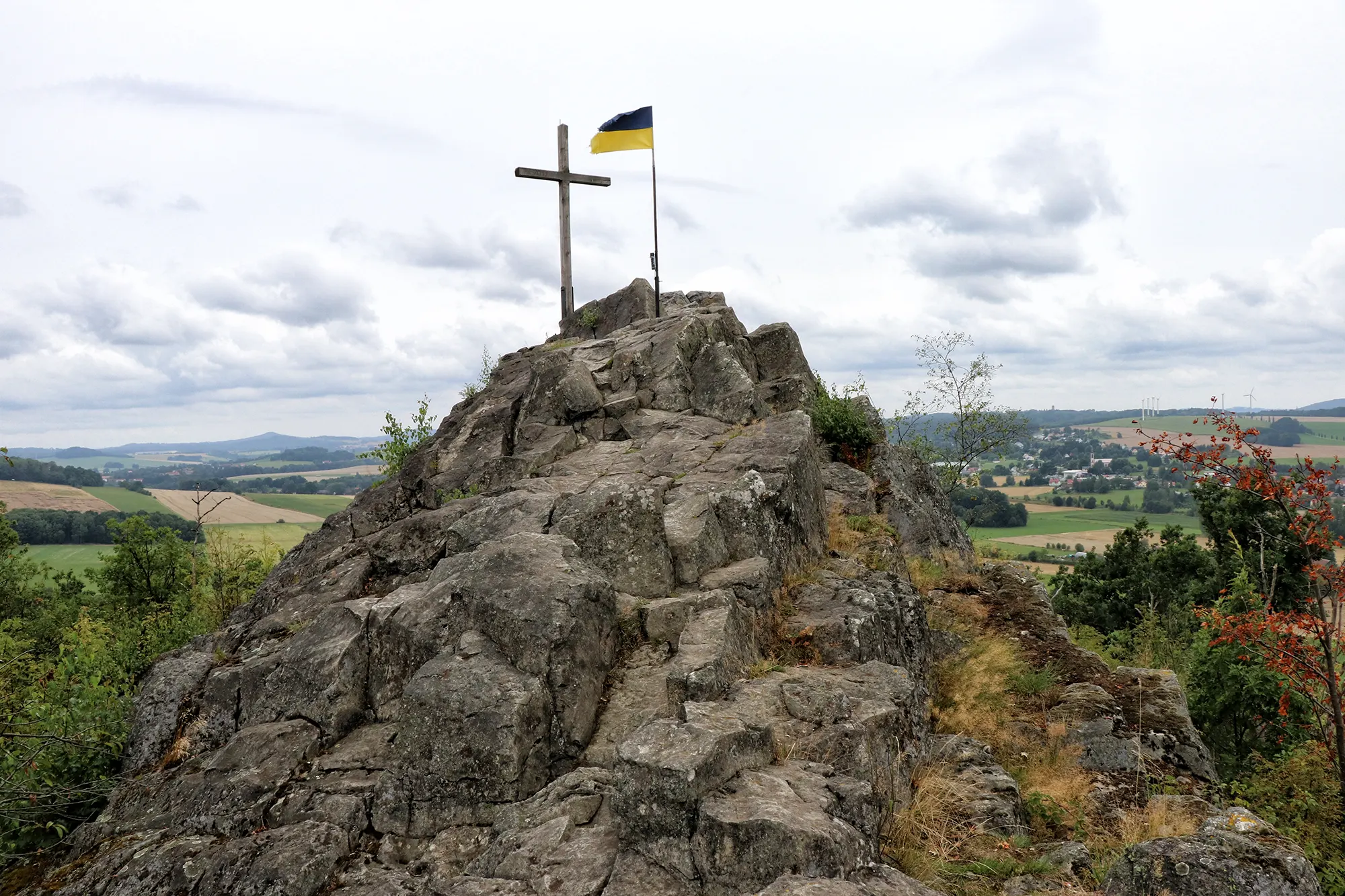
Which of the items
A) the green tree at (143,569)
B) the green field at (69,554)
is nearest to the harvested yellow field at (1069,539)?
the green tree at (143,569)

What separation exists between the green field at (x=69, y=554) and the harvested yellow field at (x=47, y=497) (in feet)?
14.2

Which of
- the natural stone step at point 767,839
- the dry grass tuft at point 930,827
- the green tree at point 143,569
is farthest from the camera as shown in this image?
the green tree at point 143,569

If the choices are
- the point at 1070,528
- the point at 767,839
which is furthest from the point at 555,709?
the point at 1070,528

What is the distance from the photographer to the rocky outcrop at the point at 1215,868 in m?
7.00

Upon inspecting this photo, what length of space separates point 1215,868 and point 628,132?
76.5 ft

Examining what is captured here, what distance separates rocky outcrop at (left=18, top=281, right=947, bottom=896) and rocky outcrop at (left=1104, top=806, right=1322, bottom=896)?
8.00 feet

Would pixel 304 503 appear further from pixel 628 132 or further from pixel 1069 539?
pixel 1069 539

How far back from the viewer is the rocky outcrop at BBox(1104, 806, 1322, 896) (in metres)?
7.00

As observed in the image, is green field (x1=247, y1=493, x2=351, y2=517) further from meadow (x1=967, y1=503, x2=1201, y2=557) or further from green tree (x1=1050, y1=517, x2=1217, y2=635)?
meadow (x1=967, y1=503, x2=1201, y2=557)

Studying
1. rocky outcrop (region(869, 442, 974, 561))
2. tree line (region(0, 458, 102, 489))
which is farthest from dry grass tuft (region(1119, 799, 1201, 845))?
tree line (region(0, 458, 102, 489))

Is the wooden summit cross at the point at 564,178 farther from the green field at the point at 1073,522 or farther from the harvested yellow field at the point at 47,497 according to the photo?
the green field at the point at 1073,522

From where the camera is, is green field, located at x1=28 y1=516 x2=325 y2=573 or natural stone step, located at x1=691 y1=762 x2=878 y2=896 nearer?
natural stone step, located at x1=691 y1=762 x2=878 y2=896

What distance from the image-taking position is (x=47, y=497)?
83.9 meters

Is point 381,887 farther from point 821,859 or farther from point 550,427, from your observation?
point 550,427
